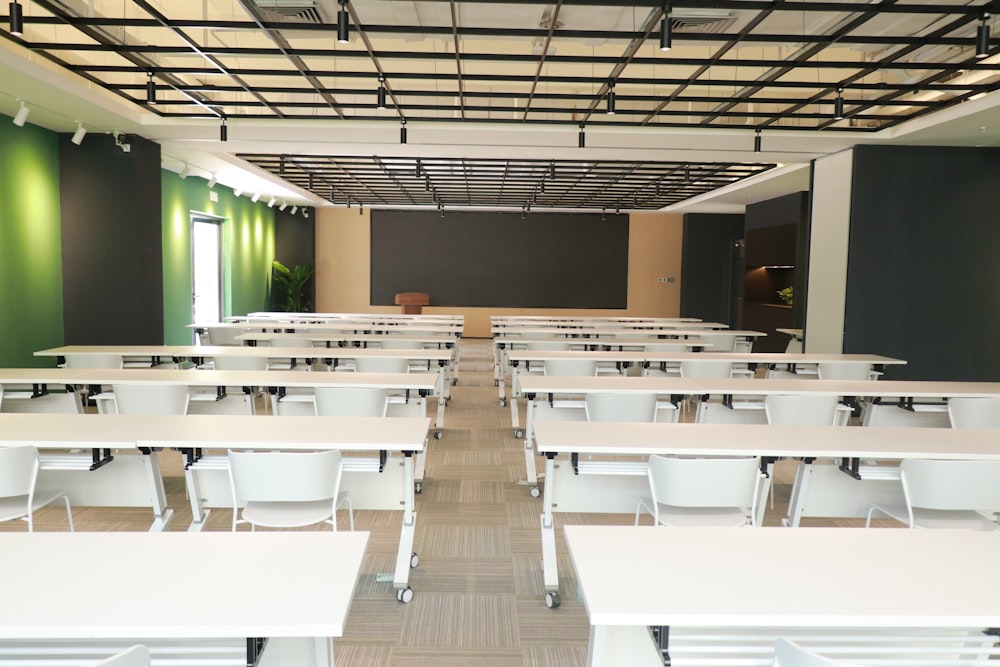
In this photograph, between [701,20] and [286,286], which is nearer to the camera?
[701,20]

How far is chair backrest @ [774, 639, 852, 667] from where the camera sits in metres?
1.40

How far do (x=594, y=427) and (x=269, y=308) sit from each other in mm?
15525

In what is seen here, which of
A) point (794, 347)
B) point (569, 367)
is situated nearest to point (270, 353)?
point (569, 367)

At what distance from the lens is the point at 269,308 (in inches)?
702

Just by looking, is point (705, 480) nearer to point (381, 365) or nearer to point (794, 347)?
point (381, 365)

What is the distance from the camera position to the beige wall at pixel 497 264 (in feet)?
61.7

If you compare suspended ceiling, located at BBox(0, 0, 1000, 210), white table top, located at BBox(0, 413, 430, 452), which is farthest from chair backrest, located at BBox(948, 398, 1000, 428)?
white table top, located at BBox(0, 413, 430, 452)

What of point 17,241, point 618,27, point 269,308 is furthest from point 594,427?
point 269,308

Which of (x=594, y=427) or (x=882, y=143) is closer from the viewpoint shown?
(x=594, y=427)

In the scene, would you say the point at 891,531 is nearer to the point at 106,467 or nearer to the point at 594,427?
the point at 594,427

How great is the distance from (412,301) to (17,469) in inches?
615

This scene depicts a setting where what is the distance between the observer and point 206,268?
14.2 metres

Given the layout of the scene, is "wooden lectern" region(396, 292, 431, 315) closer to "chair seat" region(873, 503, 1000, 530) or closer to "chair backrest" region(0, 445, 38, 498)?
"chair backrest" region(0, 445, 38, 498)

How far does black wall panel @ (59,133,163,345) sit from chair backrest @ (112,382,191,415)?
488cm
